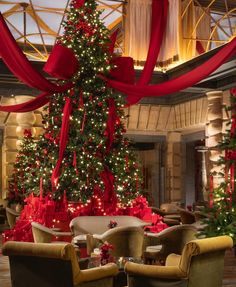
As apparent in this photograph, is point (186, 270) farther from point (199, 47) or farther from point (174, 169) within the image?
point (174, 169)

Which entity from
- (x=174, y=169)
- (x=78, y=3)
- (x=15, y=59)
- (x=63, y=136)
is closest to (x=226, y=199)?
(x=63, y=136)

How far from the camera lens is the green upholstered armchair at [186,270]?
165 inches

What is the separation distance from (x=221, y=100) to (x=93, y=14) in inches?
171

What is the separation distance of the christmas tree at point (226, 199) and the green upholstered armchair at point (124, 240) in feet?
2.67

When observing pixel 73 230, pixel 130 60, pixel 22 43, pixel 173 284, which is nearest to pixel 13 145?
pixel 22 43

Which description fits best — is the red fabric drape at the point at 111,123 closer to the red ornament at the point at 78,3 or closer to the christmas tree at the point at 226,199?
the red ornament at the point at 78,3

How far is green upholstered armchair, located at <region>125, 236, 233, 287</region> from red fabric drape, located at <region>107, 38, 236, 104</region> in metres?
3.19

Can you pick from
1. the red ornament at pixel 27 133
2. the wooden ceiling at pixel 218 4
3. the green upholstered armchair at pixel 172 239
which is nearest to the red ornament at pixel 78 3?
the green upholstered armchair at pixel 172 239

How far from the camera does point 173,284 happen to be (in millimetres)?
4242

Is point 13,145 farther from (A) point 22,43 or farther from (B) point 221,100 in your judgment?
(B) point 221,100

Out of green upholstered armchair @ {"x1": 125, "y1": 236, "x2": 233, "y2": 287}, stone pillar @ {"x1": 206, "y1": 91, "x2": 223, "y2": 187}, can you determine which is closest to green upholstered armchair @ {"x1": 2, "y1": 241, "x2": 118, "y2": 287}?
green upholstered armchair @ {"x1": 125, "y1": 236, "x2": 233, "y2": 287}

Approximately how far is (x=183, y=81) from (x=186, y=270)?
3.90m

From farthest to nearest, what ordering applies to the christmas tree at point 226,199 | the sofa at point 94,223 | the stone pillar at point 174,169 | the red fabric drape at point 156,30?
1. the stone pillar at point 174,169
2. the red fabric drape at point 156,30
3. the sofa at point 94,223
4. the christmas tree at point 226,199

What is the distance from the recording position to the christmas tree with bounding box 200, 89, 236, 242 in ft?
22.0
